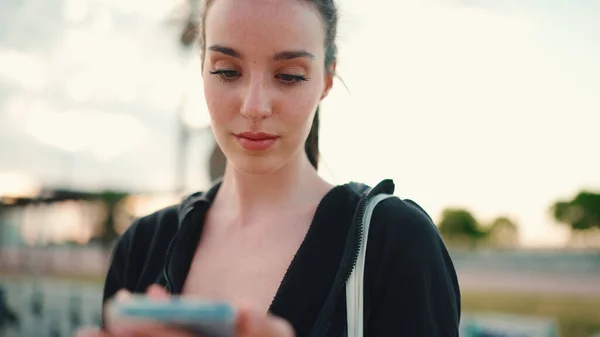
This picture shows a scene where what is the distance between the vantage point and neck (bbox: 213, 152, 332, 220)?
196 cm

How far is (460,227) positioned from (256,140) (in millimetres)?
81299

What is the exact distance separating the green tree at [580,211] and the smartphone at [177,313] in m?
69.6

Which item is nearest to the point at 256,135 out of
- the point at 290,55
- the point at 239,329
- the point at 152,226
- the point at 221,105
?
the point at 221,105

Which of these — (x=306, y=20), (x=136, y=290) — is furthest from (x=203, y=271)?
(x=306, y=20)

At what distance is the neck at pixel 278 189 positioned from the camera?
196 cm

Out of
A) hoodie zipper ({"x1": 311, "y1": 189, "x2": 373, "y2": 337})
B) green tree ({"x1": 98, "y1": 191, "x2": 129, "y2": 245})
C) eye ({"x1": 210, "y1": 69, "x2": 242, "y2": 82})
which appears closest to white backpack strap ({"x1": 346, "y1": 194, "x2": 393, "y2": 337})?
hoodie zipper ({"x1": 311, "y1": 189, "x2": 373, "y2": 337})

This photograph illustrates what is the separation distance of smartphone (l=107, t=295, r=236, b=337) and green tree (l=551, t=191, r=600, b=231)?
6965 centimetres

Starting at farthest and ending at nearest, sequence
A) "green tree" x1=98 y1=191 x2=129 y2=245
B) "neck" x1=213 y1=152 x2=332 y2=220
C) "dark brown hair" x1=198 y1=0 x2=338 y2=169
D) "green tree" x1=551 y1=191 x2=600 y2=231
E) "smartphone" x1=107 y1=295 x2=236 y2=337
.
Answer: "green tree" x1=551 y1=191 x2=600 y2=231
"green tree" x1=98 y1=191 x2=129 y2=245
"neck" x1=213 y1=152 x2=332 y2=220
"dark brown hair" x1=198 y1=0 x2=338 y2=169
"smartphone" x1=107 y1=295 x2=236 y2=337

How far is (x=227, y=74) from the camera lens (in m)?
1.76

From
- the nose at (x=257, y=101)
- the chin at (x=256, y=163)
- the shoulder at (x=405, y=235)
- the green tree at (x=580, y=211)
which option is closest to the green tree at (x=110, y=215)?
the chin at (x=256, y=163)

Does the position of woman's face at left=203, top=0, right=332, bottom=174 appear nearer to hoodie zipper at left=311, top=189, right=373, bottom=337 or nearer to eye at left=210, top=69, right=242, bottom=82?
eye at left=210, top=69, right=242, bottom=82

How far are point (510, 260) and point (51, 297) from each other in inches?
1468

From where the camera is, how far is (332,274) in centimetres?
167

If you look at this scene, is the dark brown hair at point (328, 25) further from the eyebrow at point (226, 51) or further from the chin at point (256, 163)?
the chin at point (256, 163)
